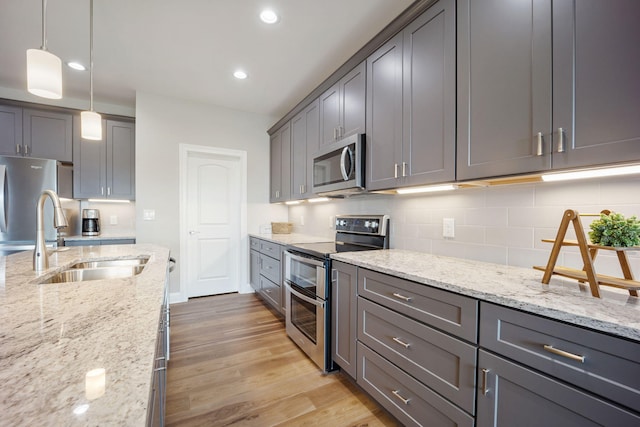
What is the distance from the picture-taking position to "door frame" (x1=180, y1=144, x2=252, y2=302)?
137 inches

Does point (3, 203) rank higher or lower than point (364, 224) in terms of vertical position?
higher

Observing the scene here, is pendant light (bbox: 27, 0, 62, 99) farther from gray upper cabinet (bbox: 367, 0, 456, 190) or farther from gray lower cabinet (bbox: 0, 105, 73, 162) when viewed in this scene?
gray lower cabinet (bbox: 0, 105, 73, 162)

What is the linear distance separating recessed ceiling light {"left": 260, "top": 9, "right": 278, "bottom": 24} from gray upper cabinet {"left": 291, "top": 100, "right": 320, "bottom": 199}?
2.73ft

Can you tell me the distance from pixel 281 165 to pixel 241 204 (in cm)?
86

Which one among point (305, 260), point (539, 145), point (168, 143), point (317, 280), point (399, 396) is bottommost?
point (399, 396)

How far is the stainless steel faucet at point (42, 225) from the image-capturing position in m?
1.31

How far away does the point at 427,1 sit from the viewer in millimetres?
1541

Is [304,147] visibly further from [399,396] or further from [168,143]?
[399,396]

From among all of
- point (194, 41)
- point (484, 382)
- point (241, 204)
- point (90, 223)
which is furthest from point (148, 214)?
point (484, 382)

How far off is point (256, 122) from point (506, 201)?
3.44 metres

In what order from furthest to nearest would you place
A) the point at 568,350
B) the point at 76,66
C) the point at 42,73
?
the point at 76,66, the point at 42,73, the point at 568,350

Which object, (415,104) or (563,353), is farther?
(415,104)

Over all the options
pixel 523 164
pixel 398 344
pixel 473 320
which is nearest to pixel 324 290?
pixel 398 344

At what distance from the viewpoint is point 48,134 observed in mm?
3254
